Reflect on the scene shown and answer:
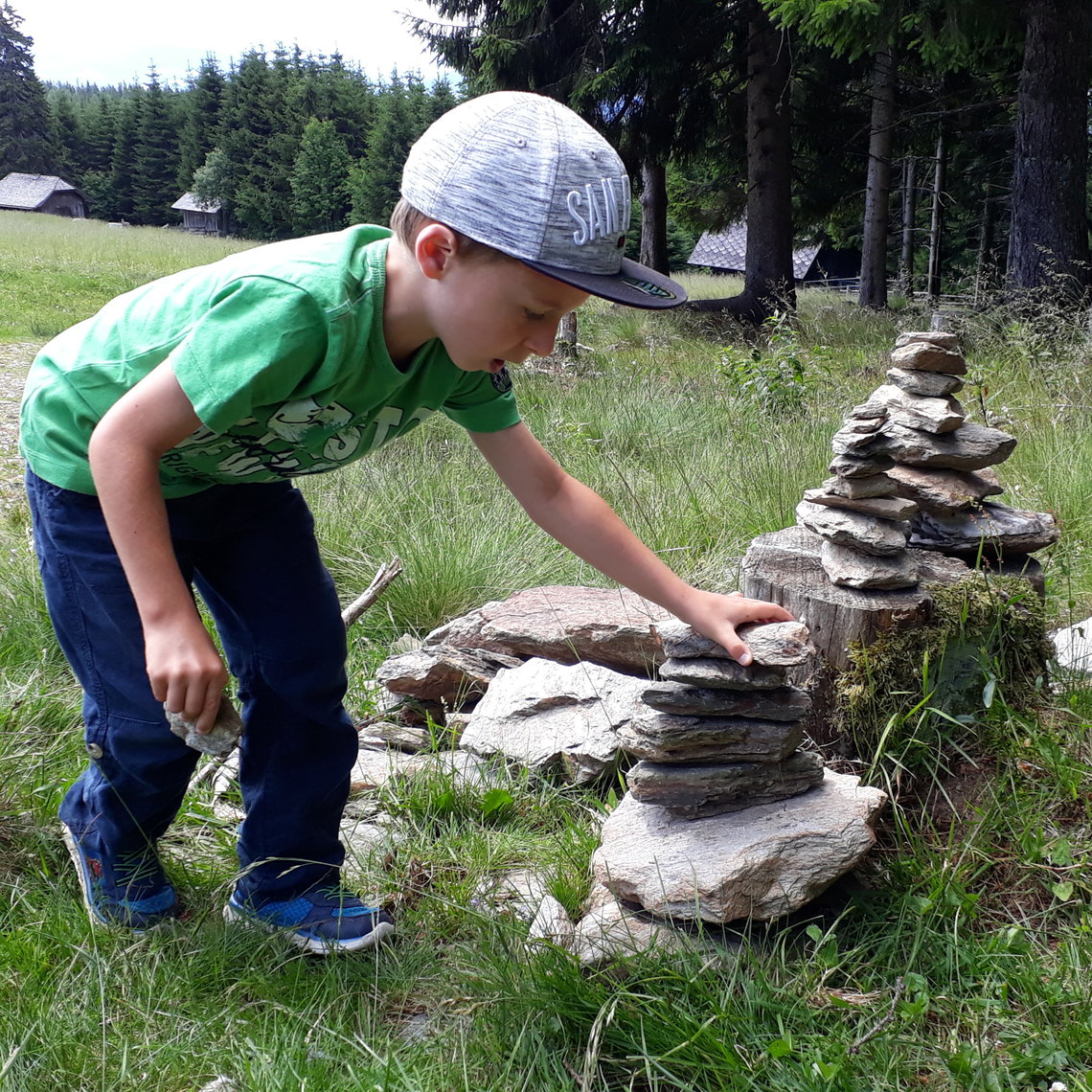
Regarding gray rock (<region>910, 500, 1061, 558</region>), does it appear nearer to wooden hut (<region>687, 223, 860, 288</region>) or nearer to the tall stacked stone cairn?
the tall stacked stone cairn

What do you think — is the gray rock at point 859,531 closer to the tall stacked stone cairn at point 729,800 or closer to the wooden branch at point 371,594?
the tall stacked stone cairn at point 729,800

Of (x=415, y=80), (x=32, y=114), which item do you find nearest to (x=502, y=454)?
(x=415, y=80)

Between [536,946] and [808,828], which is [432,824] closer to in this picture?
[536,946]

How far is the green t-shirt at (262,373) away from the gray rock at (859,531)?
92 centimetres

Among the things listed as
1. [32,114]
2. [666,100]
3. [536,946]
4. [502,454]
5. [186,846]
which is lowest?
[186,846]

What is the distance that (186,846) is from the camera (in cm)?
231

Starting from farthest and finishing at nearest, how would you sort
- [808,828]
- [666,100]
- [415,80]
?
[415,80]
[666,100]
[808,828]

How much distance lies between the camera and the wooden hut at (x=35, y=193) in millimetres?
64312

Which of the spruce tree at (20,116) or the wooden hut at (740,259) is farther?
the spruce tree at (20,116)

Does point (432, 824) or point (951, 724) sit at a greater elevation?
point (951, 724)

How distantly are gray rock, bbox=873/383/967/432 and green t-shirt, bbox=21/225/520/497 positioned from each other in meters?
1.24

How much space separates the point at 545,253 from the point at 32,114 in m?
87.8

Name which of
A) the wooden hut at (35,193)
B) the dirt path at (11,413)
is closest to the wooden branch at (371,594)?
the dirt path at (11,413)

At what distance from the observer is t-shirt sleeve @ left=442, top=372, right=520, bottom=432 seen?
1990mm
